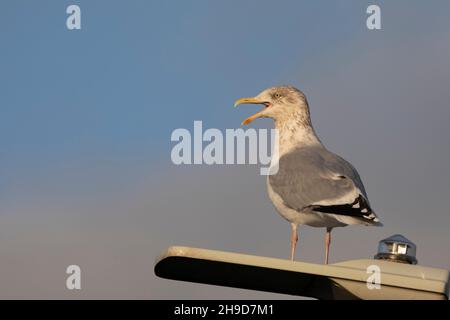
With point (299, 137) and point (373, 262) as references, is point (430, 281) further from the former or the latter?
point (299, 137)

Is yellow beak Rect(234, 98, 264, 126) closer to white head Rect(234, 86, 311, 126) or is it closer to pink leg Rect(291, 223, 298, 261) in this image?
white head Rect(234, 86, 311, 126)

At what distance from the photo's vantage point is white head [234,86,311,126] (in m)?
9.27

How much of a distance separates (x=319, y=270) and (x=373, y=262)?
0.49 meters

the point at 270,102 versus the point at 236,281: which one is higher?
the point at 270,102

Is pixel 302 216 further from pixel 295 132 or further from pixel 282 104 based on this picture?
pixel 282 104

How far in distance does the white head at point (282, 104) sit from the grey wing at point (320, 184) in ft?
2.46

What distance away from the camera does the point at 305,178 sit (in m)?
8.02

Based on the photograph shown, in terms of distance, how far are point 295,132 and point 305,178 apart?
46.6 inches

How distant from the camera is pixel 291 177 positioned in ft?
26.8

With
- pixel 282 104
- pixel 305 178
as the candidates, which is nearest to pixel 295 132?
pixel 282 104

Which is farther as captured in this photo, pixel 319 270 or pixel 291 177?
pixel 291 177
